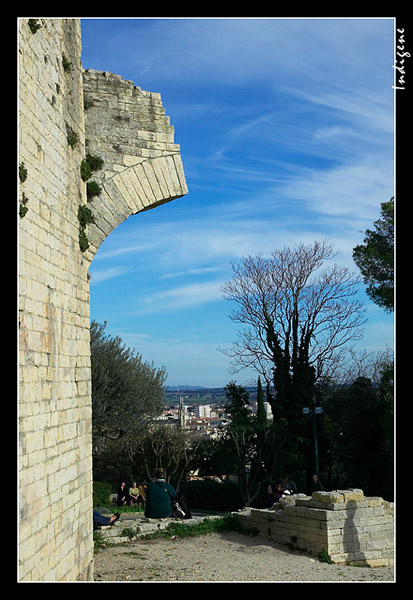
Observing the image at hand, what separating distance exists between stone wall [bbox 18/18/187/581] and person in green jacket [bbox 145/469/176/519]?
5686 millimetres

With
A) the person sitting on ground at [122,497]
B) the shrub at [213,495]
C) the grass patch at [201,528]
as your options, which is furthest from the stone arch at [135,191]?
the shrub at [213,495]

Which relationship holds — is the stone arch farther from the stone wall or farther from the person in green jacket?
the person in green jacket

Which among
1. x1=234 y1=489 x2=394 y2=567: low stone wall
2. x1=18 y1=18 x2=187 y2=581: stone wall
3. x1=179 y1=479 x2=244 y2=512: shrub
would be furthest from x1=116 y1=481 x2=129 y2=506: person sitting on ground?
x1=18 y1=18 x2=187 y2=581: stone wall

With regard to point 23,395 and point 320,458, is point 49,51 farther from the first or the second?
point 320,458

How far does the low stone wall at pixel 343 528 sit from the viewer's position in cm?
1050

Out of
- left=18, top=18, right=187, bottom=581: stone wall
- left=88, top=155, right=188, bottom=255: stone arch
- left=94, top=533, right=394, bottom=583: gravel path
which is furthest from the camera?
left=94, top=533, right=394, bottom=583: gravel path

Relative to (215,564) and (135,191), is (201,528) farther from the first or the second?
(135,191)

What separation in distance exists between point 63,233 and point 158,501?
783cm

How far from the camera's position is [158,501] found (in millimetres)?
12664

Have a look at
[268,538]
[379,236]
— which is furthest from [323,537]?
[379,236]

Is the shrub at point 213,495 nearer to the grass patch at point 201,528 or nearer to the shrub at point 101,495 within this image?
the shrub at point 101,495

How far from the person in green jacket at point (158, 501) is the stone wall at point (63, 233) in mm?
5686

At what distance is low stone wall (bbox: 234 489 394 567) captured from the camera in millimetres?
10500

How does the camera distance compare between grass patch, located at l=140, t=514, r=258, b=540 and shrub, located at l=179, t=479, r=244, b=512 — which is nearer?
grass patch, located at l=140, t=514, r=258, b=540
